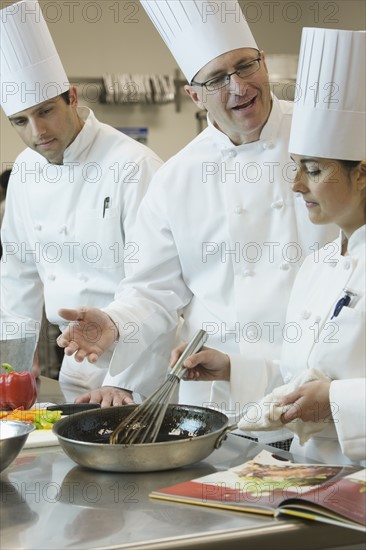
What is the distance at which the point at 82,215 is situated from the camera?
9.34ft

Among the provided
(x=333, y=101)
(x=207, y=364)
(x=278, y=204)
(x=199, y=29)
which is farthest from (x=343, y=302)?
(x=199, y=29)

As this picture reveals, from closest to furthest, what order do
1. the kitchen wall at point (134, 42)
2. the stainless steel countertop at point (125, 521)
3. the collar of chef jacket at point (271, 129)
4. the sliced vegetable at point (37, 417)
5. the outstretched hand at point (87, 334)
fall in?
the stainless steel countertop at point (125, 521), the sliced vegetable at point (37, 417), the outstretched hand at point (87, 334), the collar of chef jacket at point (271, 129), the kitchen wall at point (134, 42)

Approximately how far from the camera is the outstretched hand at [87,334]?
191 centimetres

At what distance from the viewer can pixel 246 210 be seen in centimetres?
228

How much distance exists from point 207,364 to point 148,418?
0.24 metres

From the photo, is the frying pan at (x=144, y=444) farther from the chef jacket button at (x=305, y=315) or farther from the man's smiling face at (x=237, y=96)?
the man's smiling face at (x=237, y=96)

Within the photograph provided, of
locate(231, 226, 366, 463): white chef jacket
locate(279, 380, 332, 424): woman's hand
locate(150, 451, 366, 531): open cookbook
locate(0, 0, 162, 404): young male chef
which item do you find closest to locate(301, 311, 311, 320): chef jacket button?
locate(231, 226, 366, 463): white chef jacket

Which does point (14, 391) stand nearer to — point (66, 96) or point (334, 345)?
point (334, 345)

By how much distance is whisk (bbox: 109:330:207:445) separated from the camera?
5.18 ft

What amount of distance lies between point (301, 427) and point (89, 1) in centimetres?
481

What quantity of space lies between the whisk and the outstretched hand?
29 cm

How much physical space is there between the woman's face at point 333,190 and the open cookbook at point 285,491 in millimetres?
513

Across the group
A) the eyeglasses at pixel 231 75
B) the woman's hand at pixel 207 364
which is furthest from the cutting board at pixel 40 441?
the eyeglasses at pixel 231 75

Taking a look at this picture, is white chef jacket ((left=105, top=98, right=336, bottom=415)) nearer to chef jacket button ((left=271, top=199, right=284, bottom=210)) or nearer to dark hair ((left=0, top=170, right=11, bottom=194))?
chef jacket button ((left=271, top=199, right=284, bottom=210))
